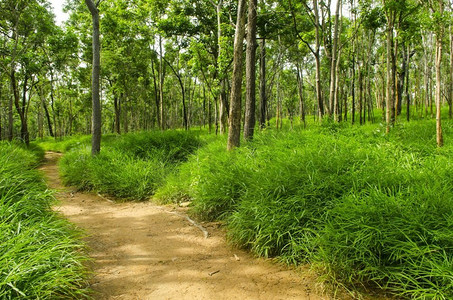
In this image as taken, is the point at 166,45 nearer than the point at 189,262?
No

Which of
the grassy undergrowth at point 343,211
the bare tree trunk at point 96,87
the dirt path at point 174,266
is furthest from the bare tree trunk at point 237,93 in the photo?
the bare tree trunk at point 96,87

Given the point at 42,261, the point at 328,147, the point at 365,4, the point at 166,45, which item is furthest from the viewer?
the point at 166,45

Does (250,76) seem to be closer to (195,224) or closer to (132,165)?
(132,165)

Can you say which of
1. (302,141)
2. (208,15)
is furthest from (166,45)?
(302,141)

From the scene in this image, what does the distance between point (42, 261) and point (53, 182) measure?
6.57 meters

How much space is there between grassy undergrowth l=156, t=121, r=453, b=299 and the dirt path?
0.24m

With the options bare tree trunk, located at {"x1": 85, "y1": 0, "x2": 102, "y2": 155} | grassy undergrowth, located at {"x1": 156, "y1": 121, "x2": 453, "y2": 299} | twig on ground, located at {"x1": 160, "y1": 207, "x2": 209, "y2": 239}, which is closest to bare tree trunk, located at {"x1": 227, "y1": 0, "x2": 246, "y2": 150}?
grassy undergrowth, located at {"x1": 156, "y1": 121, "x2": 453, "y2": 299}

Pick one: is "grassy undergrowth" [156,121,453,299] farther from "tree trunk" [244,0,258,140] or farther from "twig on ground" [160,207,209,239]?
"tree trunk" [244,0,258,140]

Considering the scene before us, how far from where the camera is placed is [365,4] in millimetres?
10094

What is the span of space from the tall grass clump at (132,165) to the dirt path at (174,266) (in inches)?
56.8

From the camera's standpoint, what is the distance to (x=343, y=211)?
260cm

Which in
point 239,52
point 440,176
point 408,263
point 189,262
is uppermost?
point 239,52

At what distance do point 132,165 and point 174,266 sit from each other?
4.14m

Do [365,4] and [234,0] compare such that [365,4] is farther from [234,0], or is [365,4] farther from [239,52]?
[239,52]
